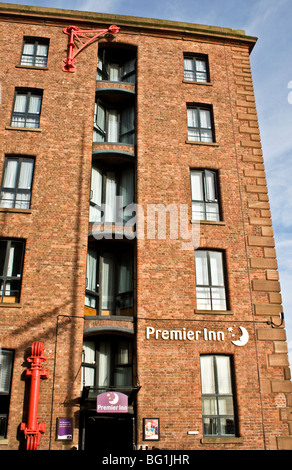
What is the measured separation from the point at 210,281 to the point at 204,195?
11.5ft

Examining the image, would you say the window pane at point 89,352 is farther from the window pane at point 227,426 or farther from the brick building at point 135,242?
the window pane at point 227,426

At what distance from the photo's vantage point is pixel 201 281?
17.0 m

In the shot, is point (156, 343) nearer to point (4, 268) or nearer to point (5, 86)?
point (4, 268)

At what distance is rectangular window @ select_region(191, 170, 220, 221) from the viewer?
18047mm

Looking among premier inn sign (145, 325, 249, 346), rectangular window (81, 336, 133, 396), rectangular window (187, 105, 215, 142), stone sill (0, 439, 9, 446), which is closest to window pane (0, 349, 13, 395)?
stone sill (0, 439, 9, 446)

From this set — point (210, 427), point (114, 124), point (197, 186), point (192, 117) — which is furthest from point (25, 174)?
point (210, 427)

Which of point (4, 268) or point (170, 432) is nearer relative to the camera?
point (170, 432)

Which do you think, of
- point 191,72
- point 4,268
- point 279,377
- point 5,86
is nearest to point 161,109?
point 191,72

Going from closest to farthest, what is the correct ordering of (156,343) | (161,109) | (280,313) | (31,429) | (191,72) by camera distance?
(31,429) < (156,343) < (280,313) < (161,109) < (191,72)

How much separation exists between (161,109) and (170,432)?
12339 mm

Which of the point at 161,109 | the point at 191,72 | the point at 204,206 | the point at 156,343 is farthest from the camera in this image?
the point at 191,72

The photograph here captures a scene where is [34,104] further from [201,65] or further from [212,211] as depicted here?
[212,211]

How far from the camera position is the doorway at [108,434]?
49.4ft

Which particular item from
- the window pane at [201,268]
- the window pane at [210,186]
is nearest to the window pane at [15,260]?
the window pane at [201,268]
